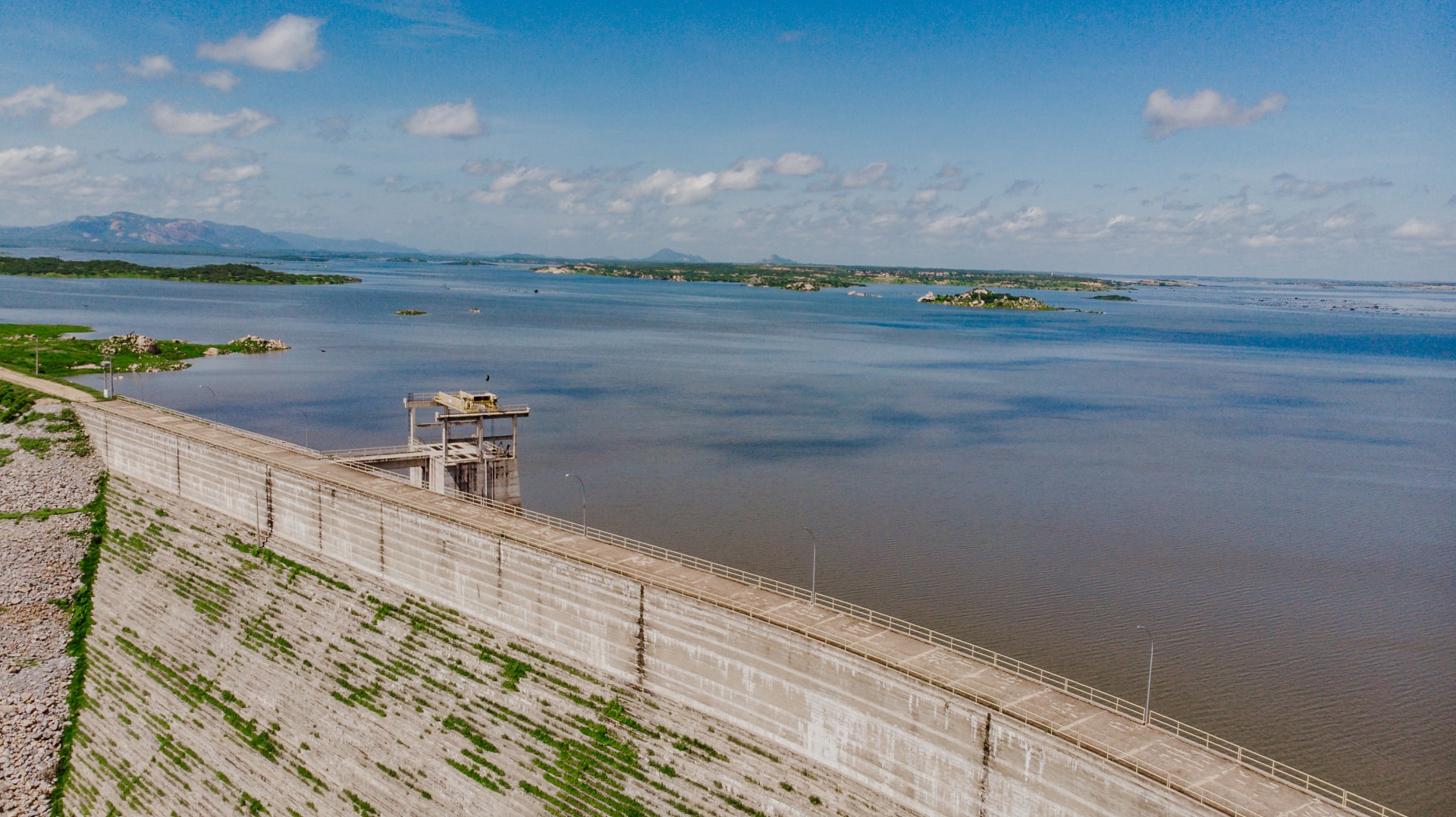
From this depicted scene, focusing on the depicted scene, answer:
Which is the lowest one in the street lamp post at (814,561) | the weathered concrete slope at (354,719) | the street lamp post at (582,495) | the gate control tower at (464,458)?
the weathered concrete slope at (354,719)

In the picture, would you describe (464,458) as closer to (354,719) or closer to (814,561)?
(354,719)

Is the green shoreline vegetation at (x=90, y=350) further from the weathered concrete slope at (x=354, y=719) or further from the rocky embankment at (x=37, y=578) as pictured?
the weathered concrete slope at (x=354, y=719)

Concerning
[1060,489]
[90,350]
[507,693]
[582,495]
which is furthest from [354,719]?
[90,350]

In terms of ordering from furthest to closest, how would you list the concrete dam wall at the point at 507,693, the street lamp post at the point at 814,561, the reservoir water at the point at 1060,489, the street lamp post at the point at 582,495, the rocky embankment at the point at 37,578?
the street lamp post at the point at 582,495 < the street lamp post at the point at 814,561 < the rocky embankment at the point at 37,578 < the reservoir water at the point at 1060,489 < the concrete dam wall at the point at 507,693

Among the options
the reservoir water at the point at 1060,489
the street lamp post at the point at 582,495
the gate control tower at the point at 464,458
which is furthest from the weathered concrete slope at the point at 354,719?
the reservoir water at the point at 1060,489

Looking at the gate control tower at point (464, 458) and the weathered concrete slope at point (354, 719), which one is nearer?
the weathered concrete slope at point (354, 719)

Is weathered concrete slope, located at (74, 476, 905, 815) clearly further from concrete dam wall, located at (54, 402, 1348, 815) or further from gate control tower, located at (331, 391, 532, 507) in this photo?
gate control tower, located at (331, 391, 532, 507)


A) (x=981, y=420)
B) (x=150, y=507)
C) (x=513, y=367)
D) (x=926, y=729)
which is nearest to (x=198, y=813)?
(x=150, y=507)
